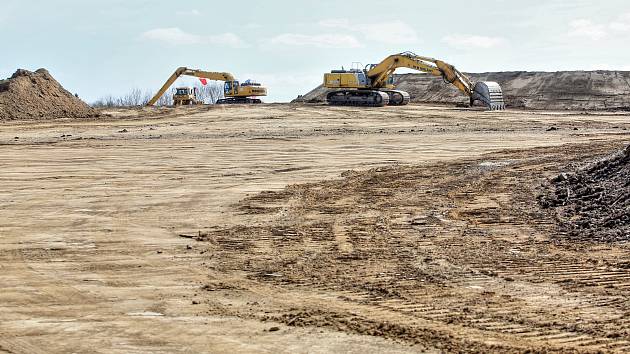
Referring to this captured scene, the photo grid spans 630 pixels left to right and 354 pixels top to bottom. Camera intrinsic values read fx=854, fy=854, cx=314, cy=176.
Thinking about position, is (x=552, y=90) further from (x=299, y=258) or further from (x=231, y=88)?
(x=299, y=258)

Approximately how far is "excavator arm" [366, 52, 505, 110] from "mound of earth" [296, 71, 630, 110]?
13.5 feet

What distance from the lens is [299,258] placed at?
30.9ft

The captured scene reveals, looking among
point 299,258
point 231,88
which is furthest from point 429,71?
point 299,258

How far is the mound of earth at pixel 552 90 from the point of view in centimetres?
4994

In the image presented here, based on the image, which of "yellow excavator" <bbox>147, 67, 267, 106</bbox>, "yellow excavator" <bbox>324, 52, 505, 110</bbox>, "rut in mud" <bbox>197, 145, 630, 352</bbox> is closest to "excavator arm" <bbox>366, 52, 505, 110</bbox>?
"yellow excavator" <bbox>324, 52, 505, 110</bbox>

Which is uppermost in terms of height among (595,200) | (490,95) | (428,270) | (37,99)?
(37,99)

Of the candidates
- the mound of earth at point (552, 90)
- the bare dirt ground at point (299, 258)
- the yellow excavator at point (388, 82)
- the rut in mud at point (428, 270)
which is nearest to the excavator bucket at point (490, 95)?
the yellow excavator at point (388, 82)

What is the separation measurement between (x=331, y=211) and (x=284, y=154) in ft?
32.0

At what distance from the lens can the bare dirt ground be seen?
254 inches

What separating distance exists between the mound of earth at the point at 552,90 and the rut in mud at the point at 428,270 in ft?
120

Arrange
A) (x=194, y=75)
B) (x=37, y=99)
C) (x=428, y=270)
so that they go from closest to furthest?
(x=428, y=270), (x=37, y=99), (x=194, y=75)

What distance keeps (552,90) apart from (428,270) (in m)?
47.3

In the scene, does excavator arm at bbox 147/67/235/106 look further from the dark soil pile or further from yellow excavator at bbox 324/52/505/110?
the dark soil pile

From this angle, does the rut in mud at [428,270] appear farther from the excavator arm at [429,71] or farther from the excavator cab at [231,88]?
the excavator cab at [231,88]
